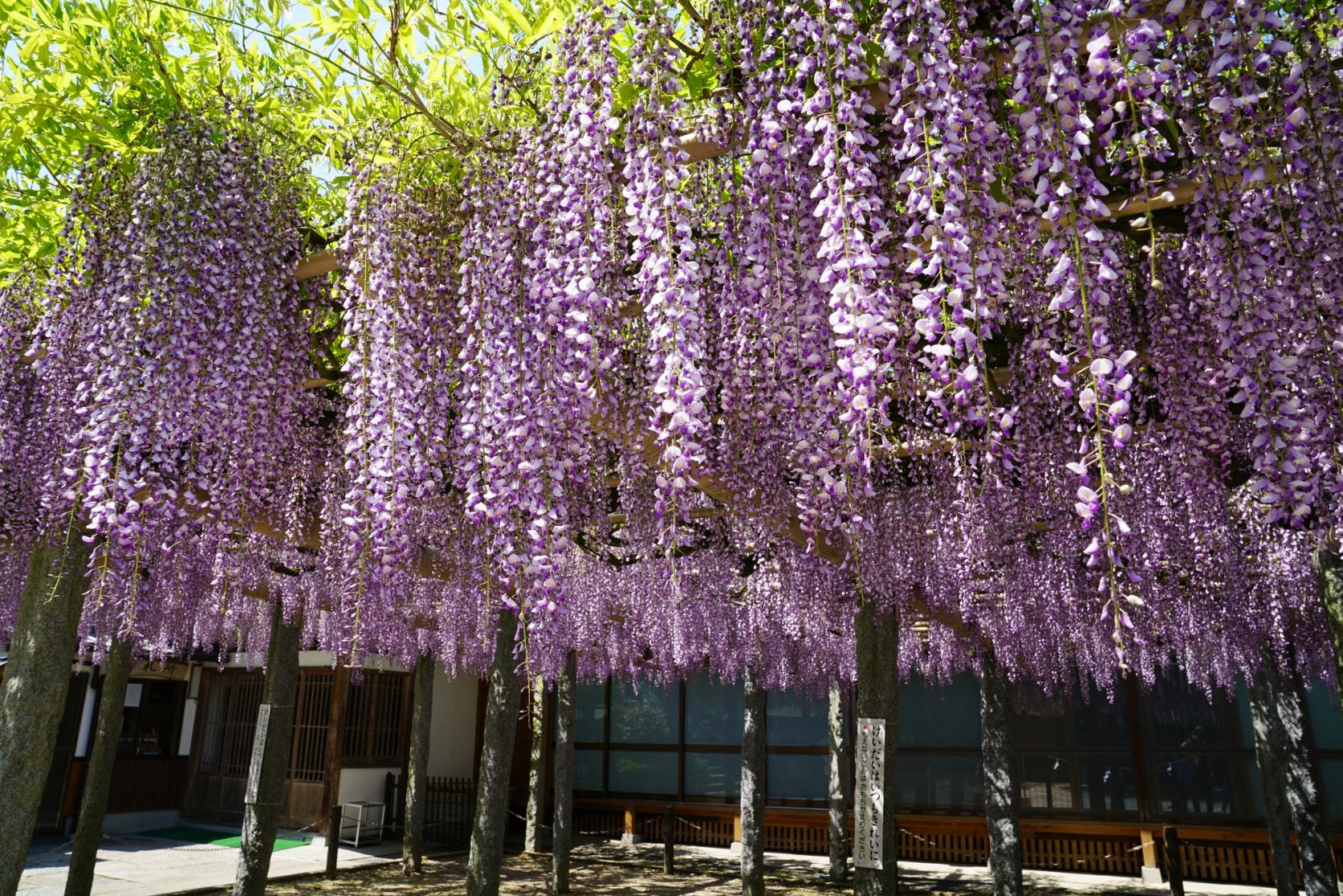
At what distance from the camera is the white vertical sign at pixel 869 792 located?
17.6 feet

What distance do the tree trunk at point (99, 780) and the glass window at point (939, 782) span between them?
866 centimetres

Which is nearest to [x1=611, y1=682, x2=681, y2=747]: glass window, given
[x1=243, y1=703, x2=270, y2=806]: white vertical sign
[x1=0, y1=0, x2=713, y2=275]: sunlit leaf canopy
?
[x1=243, y1=703, x2=270, y2=806]: white vertical sign

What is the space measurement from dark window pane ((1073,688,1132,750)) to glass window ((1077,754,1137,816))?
0.17 metres

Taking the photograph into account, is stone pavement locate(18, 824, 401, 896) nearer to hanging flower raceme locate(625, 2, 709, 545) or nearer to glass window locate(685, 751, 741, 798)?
glass window locate(685, 751, 741, 798)

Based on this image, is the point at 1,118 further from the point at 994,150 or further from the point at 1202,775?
the point at 1202,775

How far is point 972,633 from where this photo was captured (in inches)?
350

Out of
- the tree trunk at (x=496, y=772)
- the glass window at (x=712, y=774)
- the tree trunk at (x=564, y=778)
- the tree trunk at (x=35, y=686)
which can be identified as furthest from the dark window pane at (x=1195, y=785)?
the tree trunk at (x=35, y=686)

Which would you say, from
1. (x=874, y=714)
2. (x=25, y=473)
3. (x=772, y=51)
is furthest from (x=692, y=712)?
(x=772, y=51)

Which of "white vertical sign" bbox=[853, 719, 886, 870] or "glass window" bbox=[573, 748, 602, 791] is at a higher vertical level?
"white vertical sign" bbox=[853, 719, 886, 870]

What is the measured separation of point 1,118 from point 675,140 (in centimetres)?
293

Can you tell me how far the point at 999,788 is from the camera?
8133 millimetres

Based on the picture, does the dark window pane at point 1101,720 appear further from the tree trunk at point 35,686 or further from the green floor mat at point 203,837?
the tree trunk at point 35,686

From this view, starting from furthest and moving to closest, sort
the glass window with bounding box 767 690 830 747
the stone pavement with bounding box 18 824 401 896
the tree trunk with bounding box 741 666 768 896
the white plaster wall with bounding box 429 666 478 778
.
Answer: the white plaster wall with bounding box 429 666 478 778 → the glass window with bounding box 767 690 830 747 → the tree trunk with bounding box 741 666 768 896 → the stone pavement with bounding box 18 824 401 896

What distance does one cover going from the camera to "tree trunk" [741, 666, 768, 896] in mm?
9141
